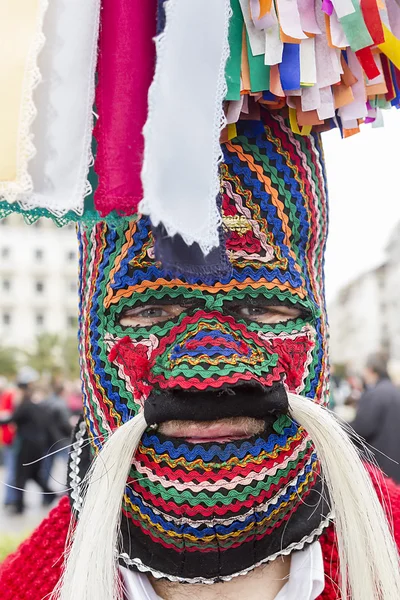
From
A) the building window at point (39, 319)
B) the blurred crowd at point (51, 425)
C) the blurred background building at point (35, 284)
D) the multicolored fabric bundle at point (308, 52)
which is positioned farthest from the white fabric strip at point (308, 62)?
the building window at point (39, 319)

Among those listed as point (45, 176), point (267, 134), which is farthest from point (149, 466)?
point (267, 134)

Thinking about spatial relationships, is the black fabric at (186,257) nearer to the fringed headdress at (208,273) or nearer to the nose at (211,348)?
the fringed headdress at (208,273)

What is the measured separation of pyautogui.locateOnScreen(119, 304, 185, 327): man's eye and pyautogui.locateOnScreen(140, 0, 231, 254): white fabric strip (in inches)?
16.5

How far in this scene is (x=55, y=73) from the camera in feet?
3.90

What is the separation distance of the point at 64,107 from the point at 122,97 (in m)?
0.10

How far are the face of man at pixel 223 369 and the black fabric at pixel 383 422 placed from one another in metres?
3.24

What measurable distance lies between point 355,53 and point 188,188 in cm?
61

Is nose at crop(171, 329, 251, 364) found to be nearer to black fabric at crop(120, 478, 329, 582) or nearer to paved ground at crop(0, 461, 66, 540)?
black fabric at crop(120, 478, 329, 582)

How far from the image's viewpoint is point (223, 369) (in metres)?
1.42

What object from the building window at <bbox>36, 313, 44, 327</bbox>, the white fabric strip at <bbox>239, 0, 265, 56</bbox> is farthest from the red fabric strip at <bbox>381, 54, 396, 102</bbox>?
the building window at <bbox>36, 313, 44, 327</bbox>

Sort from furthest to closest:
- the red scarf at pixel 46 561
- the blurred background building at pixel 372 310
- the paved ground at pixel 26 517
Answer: the blurred background building at pixel 372 310 → the paved ground at pixel 26 517 → the red scarf at pixel 46 561

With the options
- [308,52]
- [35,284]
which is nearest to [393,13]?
[308,52]

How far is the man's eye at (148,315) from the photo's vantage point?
159cm

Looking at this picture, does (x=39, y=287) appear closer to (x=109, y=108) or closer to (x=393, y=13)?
(x=393, y=13)
